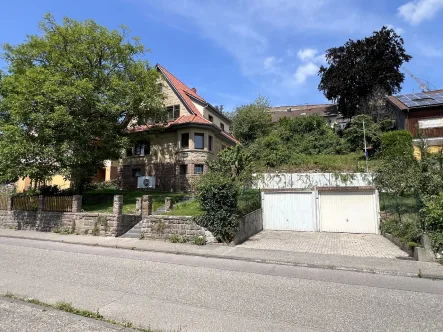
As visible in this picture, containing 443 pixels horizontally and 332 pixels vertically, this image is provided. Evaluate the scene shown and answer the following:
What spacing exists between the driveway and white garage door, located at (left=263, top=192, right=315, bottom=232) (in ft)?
2.97

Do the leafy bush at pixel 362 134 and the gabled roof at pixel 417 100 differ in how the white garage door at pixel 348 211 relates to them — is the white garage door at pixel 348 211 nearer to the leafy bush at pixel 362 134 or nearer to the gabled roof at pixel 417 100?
the leafy bush at pixel 362 134

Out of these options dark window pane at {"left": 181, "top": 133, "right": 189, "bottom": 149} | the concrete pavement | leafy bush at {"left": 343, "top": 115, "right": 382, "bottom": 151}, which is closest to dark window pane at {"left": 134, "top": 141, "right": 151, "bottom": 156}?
dark window pane at {"left": 181, "top": 133, "right": 189, "bottom": 149}

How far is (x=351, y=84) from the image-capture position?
36000mm

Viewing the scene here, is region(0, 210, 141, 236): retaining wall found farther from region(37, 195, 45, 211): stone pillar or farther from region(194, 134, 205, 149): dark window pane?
region(194, 134, 205, 149): dark window pane

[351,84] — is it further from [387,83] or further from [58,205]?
[58,205]

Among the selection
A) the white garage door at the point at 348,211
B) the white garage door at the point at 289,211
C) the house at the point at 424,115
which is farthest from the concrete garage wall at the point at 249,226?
the house at the point at 424,115

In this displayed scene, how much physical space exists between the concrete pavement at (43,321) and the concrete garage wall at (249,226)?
859cm

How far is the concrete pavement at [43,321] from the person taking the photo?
13.7 feet

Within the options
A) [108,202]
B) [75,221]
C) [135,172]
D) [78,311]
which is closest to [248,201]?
[75,221]

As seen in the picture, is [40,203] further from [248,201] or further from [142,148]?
[142,148]

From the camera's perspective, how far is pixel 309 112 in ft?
205

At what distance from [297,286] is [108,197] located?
19.0 meters

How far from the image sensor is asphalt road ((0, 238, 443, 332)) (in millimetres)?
4848

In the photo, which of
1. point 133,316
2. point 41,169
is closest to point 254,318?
point 133,316
